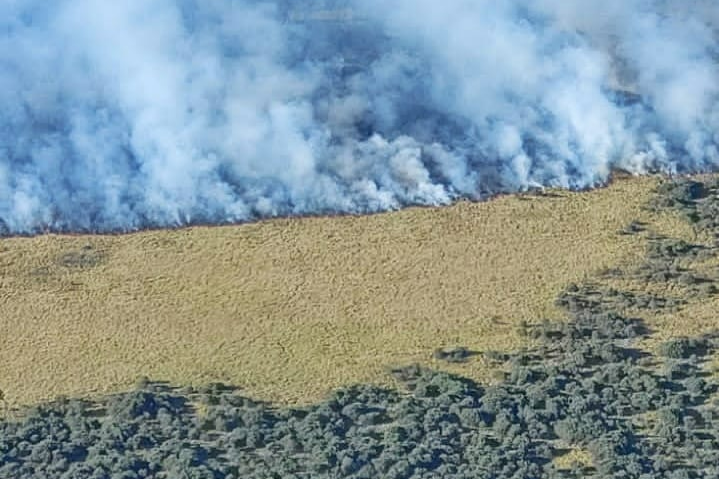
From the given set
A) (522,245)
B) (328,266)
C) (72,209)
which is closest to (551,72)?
(522,245)

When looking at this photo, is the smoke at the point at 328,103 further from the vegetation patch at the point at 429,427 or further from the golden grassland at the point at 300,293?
the vegetation patch at the point at 429,427

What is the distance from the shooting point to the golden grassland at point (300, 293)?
61500mm

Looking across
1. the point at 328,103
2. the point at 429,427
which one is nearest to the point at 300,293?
the point at 429,427

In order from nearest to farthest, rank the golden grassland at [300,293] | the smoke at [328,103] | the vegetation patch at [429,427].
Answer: the vegetation patch at [429,427], the golden grassland at [300,293], the smoke at [328,103]

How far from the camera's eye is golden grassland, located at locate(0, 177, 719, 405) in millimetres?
61500

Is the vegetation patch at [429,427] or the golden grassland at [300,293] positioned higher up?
the golden grassland at [300,293]

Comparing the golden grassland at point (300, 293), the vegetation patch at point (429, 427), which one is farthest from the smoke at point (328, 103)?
the vegetation patch at point (429, 427)

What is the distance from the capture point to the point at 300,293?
64500 millimetres

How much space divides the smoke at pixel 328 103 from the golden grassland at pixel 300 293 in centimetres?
136

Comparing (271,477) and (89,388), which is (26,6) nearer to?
(89,388)

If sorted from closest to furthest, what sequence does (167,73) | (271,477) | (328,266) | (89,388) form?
(271,477), (89,388), (328,266), (167,73)

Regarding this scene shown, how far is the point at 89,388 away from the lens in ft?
198

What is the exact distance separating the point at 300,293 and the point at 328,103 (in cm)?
1061

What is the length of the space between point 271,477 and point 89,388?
26.5 feet
